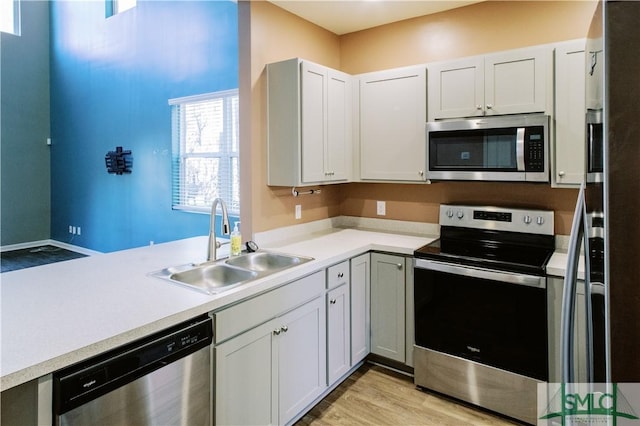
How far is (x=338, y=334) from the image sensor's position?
2.63 m

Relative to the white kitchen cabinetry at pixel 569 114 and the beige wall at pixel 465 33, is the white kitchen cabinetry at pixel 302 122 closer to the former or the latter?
the beige wall at pixel 465 33

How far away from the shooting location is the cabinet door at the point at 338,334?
254 centimetres

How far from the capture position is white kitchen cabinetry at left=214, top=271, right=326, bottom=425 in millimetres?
1814

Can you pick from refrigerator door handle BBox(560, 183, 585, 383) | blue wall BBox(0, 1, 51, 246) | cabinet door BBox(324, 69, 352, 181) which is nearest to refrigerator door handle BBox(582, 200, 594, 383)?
refrigerator door handle BBox(560, 183, 585, 383)

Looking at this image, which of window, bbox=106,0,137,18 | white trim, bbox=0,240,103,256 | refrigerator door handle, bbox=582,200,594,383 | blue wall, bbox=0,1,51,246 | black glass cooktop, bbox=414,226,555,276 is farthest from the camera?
blue wall, bbox=0,1,51,246

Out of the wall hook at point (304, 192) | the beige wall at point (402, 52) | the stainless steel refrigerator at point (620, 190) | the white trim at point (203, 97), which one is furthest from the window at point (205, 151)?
the stainless steel refrigerator at point (620, 190)

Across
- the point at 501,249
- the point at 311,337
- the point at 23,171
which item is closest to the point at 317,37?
the point at 501,249

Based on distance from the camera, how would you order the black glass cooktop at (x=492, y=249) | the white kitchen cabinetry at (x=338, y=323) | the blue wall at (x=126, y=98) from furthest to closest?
1. the blue wall at (x=126, y=98)
2. the white kitchen cabinetry at (x=338, y=323)
3. the black glass cooktop at (x=492, y=249)

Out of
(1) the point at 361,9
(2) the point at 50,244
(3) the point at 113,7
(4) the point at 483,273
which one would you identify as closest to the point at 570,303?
(4) the point at 483,273

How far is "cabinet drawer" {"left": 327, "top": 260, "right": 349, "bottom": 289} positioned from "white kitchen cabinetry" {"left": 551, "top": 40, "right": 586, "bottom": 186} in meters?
1.43

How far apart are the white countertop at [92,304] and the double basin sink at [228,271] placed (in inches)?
3.0

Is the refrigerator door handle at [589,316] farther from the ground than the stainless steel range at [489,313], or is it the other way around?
the refrigerator door handle at [589,316]

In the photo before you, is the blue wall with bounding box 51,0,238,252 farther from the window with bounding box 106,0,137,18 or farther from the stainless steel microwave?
the stainless steel microwave

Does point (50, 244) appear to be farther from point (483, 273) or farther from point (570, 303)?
point (570, 303)
